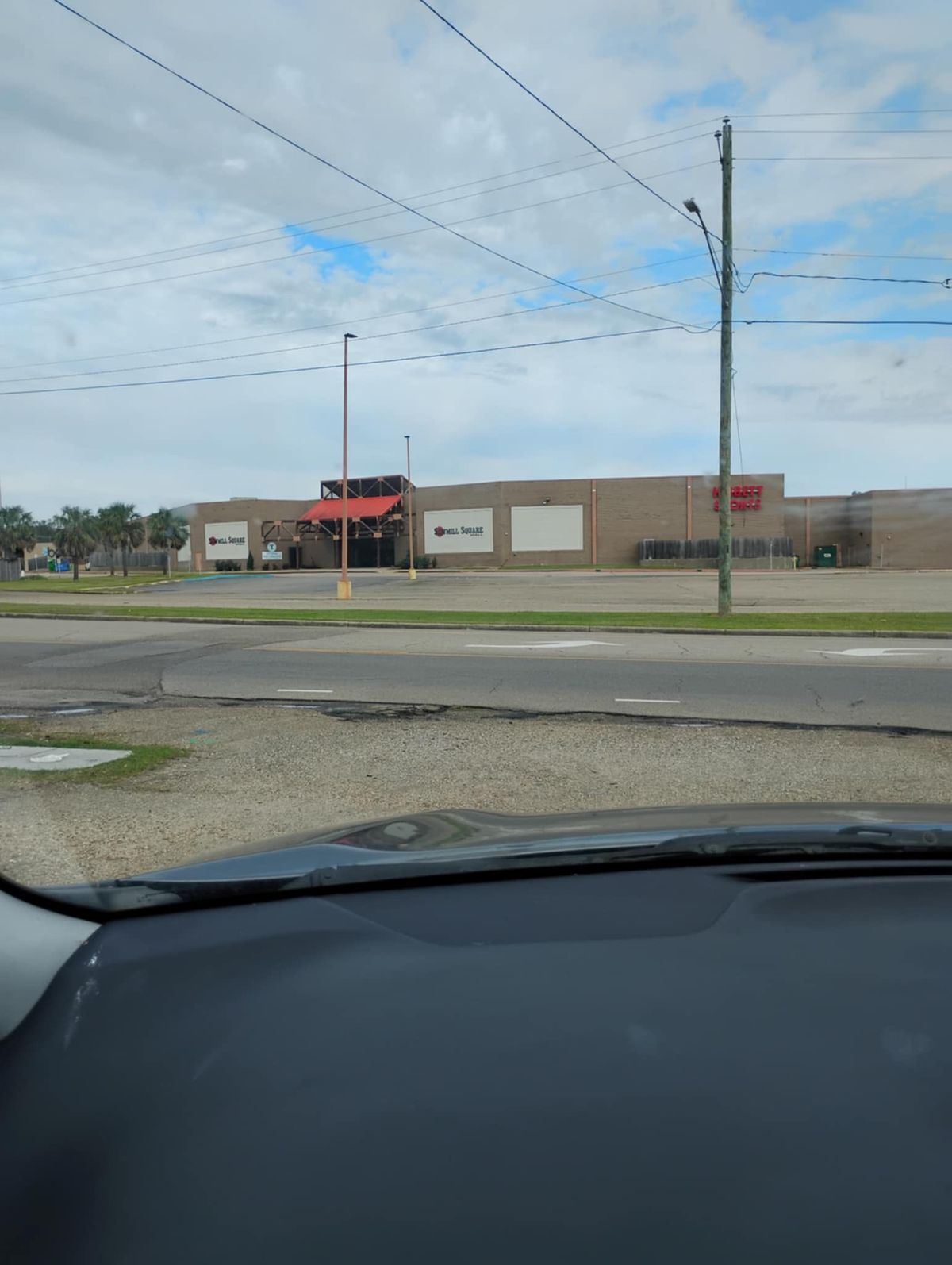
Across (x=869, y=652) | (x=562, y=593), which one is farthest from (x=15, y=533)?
(x=562, y=593)

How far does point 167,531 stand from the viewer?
7406 cm

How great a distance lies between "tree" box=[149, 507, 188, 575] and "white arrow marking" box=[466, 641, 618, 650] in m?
57.9

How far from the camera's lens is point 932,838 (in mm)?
2533

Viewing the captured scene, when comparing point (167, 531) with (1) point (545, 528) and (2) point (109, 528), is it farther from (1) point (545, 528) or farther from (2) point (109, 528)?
(1) point (545, 528)

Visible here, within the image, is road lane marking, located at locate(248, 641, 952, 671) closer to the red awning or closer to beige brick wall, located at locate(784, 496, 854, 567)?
beige brick wall, located at locate(784, 496, 854, 567)

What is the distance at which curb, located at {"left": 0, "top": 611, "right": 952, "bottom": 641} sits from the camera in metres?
20.1

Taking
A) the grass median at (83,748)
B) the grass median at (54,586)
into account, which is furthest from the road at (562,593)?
the grass median at (83,748)

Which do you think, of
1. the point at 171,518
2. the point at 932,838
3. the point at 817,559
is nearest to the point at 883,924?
the point at 932,838

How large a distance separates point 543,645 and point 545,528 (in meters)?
55.7

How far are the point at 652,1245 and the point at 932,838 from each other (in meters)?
1.45

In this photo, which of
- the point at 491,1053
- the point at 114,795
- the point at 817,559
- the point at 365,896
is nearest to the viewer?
the point at 491,1053

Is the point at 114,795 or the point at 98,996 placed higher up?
the point at 98,996

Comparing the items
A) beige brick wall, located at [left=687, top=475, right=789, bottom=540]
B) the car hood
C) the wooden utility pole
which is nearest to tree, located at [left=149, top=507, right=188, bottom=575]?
beige brick wall, located at [left=687, top=475, right=789, bottom=540]

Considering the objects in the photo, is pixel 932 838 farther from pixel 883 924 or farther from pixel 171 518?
pixel 171 518
